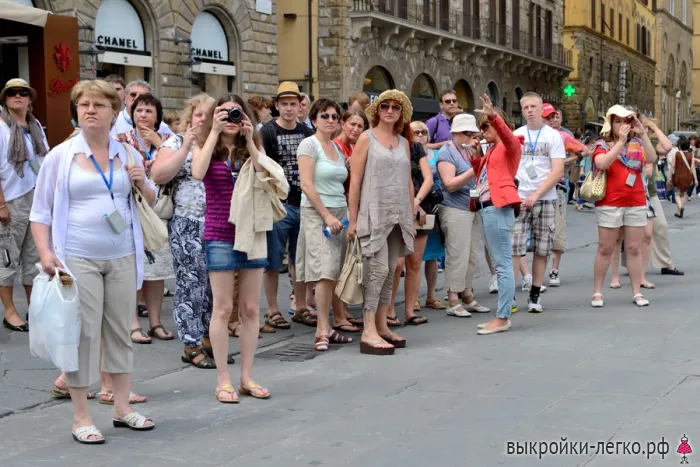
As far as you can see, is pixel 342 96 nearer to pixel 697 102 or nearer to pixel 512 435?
pixel 512 435

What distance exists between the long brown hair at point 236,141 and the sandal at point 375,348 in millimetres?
1943

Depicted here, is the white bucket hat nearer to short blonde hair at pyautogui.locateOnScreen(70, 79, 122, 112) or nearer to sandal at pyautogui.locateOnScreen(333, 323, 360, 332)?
sandal at pyautogui.locateOnScreen(333, 323, 360, 332)

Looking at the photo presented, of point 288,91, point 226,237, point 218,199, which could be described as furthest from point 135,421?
point 288,91

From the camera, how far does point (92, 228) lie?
17.5 ft

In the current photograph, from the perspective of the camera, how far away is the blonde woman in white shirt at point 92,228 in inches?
208

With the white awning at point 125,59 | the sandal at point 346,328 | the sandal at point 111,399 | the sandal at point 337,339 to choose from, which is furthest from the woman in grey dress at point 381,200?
the white awning at point 125,59

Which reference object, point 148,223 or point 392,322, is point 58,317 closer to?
point 148,223

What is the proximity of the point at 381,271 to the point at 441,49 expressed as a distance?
86.4ft

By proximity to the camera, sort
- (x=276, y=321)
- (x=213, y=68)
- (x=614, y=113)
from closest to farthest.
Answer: (x=276, y=321)
(x=614, y=113)
(x=213, y=68)

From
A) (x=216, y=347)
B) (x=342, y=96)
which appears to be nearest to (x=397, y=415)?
(x=216, y=347)

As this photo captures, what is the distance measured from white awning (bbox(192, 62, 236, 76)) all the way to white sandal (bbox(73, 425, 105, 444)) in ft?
53.3

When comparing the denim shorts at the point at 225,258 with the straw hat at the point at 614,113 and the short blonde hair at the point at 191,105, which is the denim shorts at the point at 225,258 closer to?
the short blonde hair at the point at 191,105

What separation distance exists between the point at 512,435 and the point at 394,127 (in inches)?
123

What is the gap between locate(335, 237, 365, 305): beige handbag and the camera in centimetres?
770
